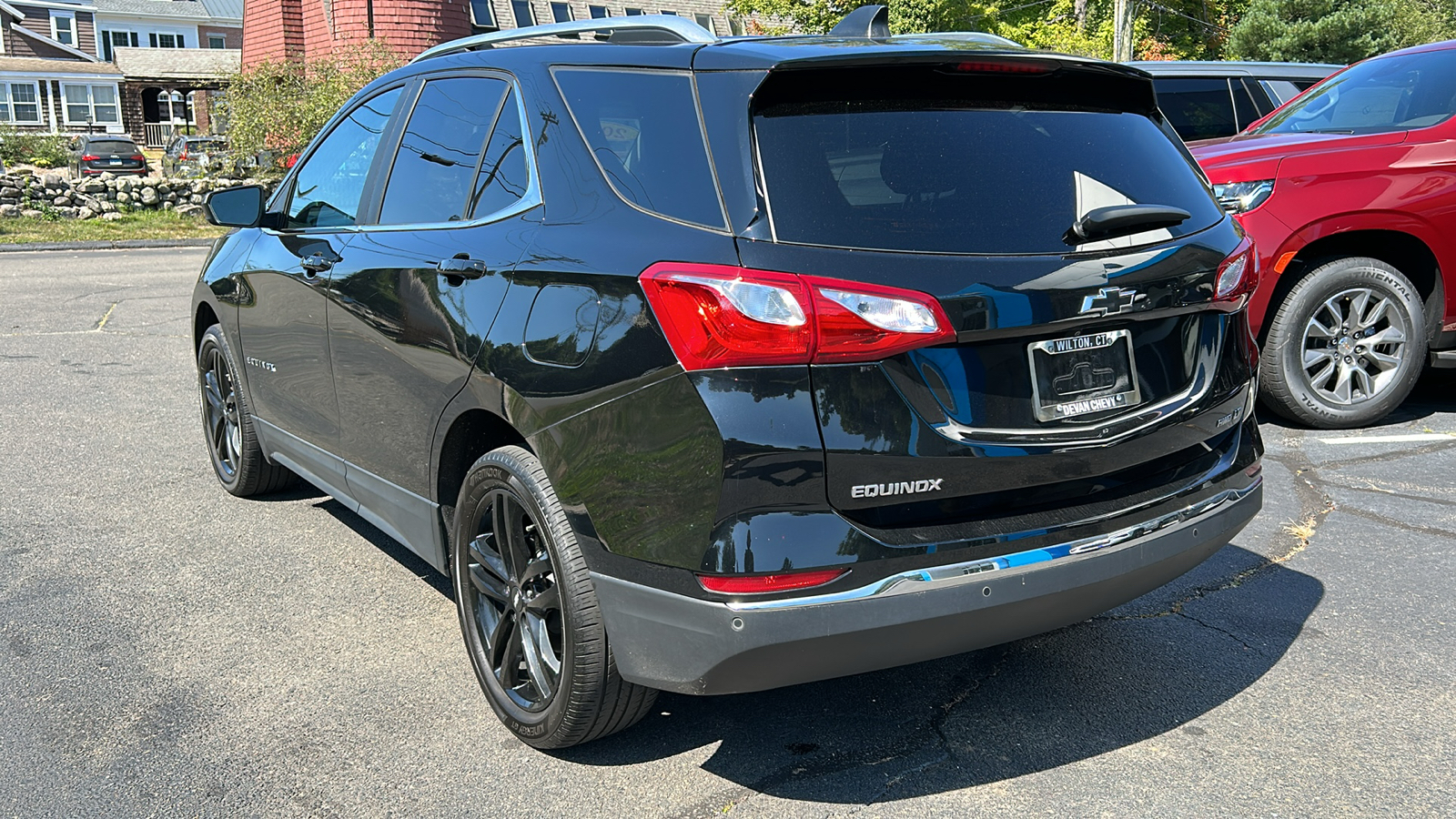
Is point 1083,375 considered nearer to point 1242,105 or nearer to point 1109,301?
point 1109,301

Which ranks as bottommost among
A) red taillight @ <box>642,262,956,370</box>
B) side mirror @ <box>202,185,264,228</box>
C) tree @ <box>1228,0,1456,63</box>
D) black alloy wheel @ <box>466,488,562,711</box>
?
black alloy wheel @ <box>466,488,562,711</box>

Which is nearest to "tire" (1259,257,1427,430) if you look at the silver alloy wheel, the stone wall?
the silver alloy wheel

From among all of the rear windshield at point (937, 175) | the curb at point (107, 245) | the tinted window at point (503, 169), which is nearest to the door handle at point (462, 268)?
the tinted window at point (503, 169)

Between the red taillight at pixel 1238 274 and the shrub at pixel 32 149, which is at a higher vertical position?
the red taillight at pixel 1238 274

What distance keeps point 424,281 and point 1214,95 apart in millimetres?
7868

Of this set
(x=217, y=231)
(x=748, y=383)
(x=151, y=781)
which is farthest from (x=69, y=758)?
(x=217, y=231)

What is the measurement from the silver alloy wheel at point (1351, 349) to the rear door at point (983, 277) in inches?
145

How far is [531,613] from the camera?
3.15 m

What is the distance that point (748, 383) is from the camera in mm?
2475

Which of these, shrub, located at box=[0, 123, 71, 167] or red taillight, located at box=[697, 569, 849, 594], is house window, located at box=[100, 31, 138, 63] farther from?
red taillight, located at box=[697, 569, 849, 594]

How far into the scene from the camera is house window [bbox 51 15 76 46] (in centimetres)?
6375

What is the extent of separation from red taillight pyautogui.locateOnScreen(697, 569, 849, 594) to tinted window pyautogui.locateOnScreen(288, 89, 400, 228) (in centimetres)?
228

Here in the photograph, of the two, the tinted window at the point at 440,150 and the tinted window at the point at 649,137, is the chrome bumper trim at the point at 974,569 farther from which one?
the tinted window at the point at 440,150

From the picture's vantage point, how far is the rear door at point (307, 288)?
4.14m
